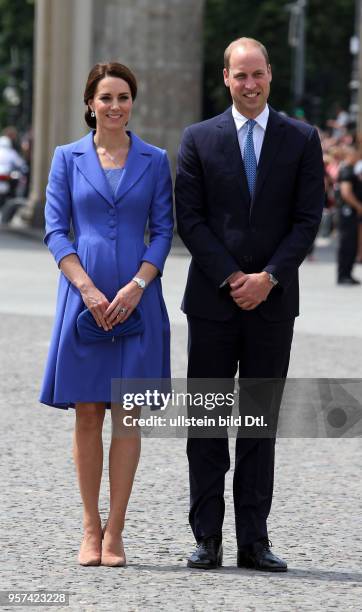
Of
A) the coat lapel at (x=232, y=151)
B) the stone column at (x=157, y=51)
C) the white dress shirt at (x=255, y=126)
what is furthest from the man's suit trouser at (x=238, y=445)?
the stone column at (x=157, y=51)

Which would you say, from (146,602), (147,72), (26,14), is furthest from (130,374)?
(26,14)

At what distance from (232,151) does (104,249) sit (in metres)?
0.55

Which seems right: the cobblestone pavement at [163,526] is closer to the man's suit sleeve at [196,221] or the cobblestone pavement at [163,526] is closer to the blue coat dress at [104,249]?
the blue coat dress at [104,249]

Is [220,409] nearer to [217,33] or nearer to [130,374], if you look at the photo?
[130,374]

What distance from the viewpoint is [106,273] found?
6.31m

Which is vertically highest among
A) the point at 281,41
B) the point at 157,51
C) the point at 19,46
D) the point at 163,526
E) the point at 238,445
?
the point at 281,41

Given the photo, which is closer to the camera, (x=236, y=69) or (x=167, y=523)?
(x=236, y=69)

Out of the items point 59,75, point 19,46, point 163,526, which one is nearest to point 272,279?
point 163,526

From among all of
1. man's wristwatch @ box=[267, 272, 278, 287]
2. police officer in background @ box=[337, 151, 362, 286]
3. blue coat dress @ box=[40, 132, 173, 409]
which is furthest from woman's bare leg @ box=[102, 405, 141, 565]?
police officer in background @ box=[337, 151, 362, 286]

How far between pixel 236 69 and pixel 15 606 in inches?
76.8

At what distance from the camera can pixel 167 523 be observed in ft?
23.7

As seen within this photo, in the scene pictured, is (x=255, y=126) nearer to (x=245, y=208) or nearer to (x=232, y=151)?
(x=232, y=151)

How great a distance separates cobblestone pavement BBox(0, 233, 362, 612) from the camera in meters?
6.01

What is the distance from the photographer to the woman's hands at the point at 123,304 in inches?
245
